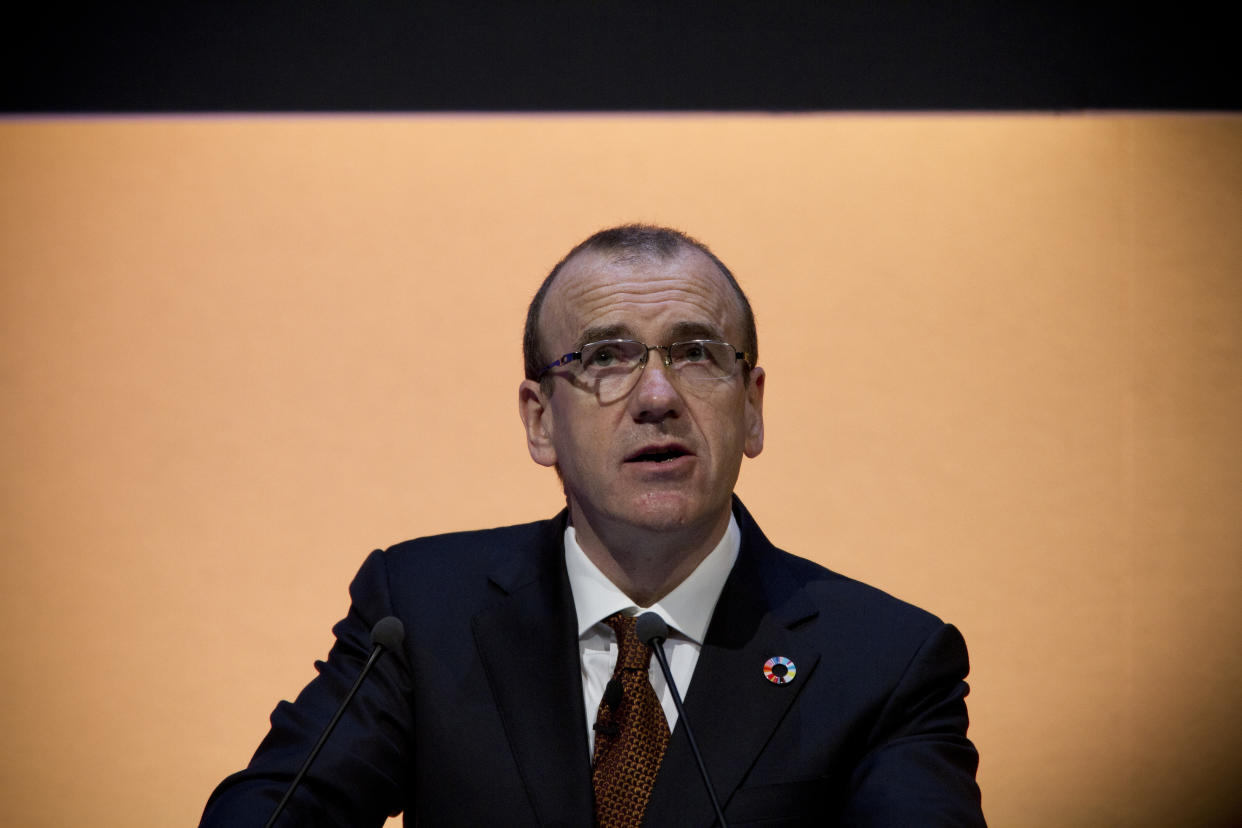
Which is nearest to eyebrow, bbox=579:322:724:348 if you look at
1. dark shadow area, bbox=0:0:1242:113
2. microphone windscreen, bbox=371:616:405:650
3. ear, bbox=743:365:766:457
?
ear, bbox=743:365:766:457

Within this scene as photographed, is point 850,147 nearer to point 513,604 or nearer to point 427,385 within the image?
point 427,385

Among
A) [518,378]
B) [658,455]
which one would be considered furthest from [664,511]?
[518,378]

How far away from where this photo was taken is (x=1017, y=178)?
2.92 m

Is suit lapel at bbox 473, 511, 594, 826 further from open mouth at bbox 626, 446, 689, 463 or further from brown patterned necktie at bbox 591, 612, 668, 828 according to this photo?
open mouth at bbox 626, 446, 689, 463

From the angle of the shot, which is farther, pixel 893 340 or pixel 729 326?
pixel 893 340

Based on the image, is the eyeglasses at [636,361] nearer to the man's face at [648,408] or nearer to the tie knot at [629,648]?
the man's face at [648,408]

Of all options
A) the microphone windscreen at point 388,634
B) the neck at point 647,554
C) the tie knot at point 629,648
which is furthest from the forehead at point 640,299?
the microphone windscreen at point 388,634

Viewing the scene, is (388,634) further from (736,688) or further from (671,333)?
(671,333)

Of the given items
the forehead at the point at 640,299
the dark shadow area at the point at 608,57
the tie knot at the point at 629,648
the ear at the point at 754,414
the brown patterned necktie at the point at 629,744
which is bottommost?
the brown patterned necktie at the point at 629,744

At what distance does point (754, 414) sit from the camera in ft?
6.24

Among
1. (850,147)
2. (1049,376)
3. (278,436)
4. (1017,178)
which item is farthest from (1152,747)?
(278,436)

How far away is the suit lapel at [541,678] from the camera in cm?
159

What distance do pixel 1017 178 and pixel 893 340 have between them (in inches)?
19.4

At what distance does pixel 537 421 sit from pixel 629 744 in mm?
540
